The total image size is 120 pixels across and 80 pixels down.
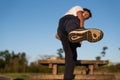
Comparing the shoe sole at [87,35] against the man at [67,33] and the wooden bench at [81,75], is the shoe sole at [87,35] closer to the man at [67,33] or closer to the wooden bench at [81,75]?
the man at [67,33]

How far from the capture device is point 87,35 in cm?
529

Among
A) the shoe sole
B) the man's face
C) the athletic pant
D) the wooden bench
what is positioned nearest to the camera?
the shoe sole

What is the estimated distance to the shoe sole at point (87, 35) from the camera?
5.27m

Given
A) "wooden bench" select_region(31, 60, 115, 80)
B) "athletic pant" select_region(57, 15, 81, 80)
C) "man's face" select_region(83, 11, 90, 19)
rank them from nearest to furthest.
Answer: "athletic pant" select_region(57, 15, 81, 80), "man's face" select_region(83, 11, 90, 19), "wooden bench" select_region(31, 60, 115, 80)

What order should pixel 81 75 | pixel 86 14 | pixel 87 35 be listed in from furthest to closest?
pixel 81 75
pixel 86 14
pixel 87 35

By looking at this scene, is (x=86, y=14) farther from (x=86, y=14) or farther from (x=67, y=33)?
(x=67, y=33)

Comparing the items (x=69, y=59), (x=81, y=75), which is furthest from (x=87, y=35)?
(x=81, y=75)

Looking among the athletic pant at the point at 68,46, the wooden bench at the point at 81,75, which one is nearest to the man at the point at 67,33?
the athletic pant at the point at 68,46

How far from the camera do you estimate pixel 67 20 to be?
5625 mm

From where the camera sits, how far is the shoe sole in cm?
527

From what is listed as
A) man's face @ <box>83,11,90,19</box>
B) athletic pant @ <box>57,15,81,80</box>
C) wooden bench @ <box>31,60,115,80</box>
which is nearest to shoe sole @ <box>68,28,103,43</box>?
athletic pant @ <box>57,15,81,80</box>

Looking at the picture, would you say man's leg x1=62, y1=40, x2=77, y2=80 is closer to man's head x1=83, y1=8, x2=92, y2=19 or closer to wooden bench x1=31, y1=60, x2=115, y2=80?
man's head x1=83, y1=8, x2=92, y2=19

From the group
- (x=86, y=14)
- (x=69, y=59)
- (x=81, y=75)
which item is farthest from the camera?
(x=81, y=75)

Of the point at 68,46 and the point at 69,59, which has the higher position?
the point at 68,46
